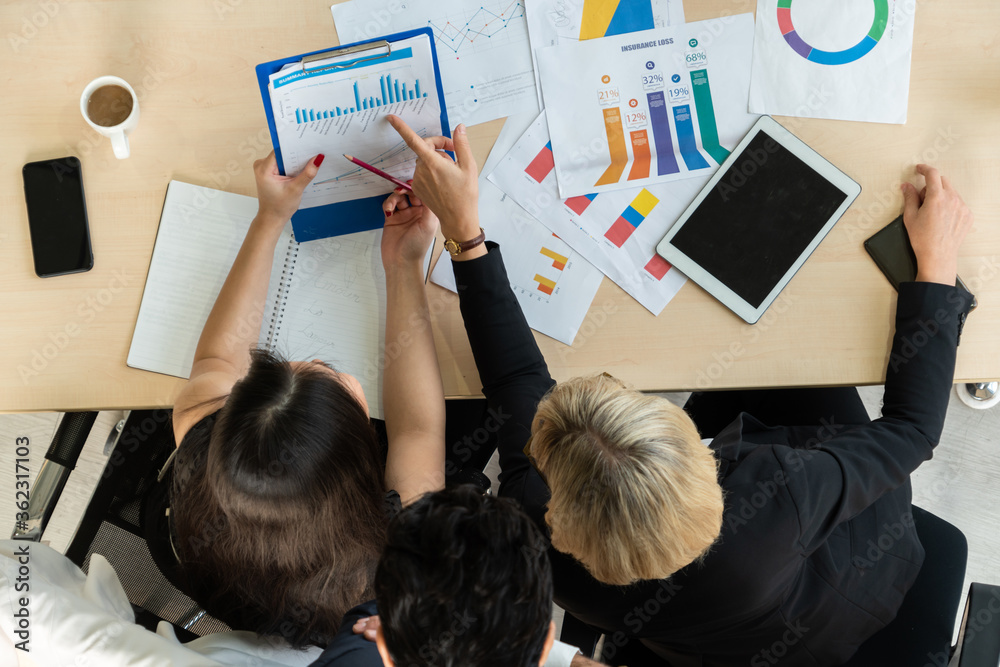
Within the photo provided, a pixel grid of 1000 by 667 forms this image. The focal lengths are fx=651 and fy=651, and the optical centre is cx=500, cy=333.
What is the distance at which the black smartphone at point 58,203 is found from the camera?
110 centimetres

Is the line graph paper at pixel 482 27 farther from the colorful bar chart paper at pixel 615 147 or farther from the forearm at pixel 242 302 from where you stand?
the forearm at pixel 242 302

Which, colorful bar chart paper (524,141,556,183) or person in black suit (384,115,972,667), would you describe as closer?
person in black suit (384,115,972,667)

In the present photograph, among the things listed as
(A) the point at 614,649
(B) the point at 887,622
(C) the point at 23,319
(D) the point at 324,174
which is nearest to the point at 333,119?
(D) the point at 324,174

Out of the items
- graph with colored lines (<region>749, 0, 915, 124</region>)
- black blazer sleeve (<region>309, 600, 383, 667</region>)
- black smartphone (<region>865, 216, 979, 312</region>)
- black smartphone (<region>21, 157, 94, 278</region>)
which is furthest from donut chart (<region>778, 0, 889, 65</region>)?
black smartphone (<region>21, 157, 94, 278</region>)

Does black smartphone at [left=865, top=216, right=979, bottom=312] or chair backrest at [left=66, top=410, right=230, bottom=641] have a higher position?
black smartphone at [left=865, top=216, right=979, bottom=312]

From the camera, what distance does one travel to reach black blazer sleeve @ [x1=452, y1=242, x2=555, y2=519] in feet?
3.26

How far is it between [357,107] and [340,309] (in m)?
0.33

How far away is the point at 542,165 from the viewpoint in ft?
3.56

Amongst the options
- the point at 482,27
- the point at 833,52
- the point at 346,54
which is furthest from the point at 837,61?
the point at 346,54

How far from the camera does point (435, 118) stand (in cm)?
102

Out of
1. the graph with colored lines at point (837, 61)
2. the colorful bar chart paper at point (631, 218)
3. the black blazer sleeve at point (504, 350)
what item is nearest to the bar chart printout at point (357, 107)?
the black blazer sleeve at point (504, 350)

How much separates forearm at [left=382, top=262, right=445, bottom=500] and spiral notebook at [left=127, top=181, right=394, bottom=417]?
0.04 m

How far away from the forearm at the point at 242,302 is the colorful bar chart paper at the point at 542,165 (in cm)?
43

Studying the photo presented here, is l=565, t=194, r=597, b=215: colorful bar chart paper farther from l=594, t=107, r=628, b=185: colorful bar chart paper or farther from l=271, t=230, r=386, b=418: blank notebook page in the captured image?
l=271, t=230, r=386, b=418: blank notebook page
